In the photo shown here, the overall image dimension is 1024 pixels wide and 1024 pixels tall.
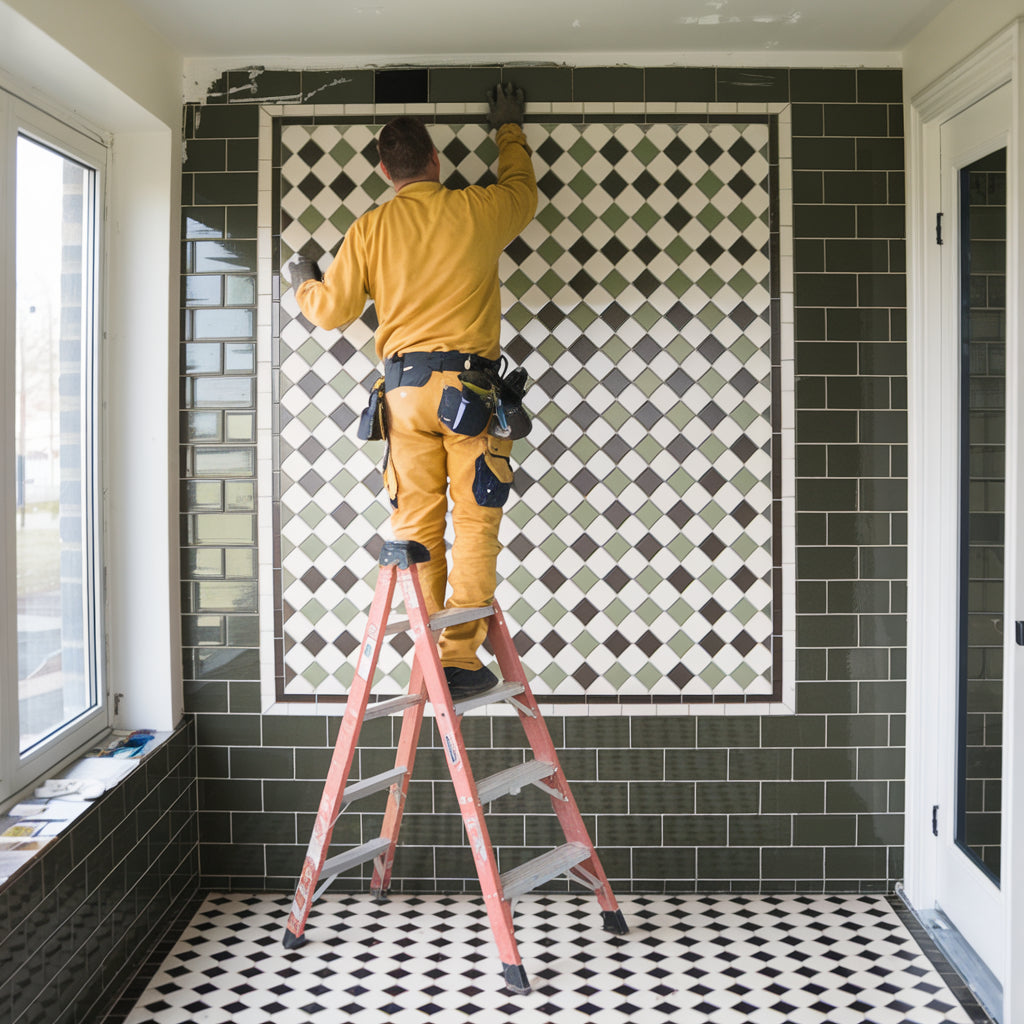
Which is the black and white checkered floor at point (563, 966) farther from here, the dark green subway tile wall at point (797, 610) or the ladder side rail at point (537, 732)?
the ladder side rail at point (537, 732)

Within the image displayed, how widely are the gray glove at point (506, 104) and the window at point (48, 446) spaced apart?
1343mm

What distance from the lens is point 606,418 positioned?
373 cm

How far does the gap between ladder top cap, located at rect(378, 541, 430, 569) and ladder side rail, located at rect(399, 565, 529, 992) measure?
0.04m

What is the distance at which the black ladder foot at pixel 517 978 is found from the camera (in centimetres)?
308

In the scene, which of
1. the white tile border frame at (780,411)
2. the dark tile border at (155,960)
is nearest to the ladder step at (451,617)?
the white tile border frame at (780,411)

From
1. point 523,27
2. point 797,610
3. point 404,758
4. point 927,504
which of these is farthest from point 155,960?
point 523,27

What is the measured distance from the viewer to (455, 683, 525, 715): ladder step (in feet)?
10.4

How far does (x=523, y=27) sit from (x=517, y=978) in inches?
117

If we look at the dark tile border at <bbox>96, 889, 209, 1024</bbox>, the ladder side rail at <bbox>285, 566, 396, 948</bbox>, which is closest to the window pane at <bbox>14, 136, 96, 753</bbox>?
the dark tile border at <bbox>96, 889, 209, 1024</bbox>

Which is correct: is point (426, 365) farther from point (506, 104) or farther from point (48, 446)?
point (48, 446)

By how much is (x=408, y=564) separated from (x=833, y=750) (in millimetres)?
1769

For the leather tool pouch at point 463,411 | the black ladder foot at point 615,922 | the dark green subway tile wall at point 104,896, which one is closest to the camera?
the dark green subway tile wall at point 104,896

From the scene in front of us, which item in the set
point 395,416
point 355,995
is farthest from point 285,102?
point 355,995

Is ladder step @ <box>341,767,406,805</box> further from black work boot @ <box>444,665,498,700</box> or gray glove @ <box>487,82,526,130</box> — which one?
gray glove @ <box>487,82,526,130</box>
